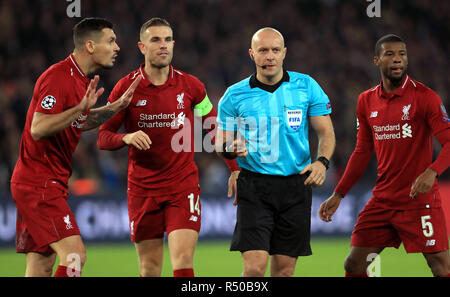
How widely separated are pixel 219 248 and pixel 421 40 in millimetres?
9135

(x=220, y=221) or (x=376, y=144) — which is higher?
(x=376, y=144)

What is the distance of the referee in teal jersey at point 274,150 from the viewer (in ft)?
19.2

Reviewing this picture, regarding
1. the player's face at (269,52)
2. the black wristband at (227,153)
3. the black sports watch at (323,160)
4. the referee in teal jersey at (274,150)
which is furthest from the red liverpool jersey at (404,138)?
the black wristband at (227,153)

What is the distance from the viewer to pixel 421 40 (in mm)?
18484

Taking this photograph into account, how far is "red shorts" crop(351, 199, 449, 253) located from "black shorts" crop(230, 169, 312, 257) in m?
0.63

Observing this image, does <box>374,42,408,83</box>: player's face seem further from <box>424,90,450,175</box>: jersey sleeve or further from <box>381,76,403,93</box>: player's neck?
<box>424,90,450,175</box>: jersey sleeve

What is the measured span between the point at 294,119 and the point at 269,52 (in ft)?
1.99

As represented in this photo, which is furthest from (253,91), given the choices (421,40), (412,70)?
(421,40)

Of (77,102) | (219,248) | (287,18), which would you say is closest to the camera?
(77,102)

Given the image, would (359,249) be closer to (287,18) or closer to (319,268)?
(319,268)

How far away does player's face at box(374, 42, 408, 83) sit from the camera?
616cm

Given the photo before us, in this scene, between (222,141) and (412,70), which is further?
(412,70)

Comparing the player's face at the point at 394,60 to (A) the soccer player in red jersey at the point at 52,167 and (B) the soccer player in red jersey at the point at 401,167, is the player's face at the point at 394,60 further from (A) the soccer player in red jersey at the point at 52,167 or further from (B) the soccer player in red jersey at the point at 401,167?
(A) the soccer player in red jersey at the point at 52,167

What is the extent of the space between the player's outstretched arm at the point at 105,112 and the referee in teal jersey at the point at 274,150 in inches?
33.8
